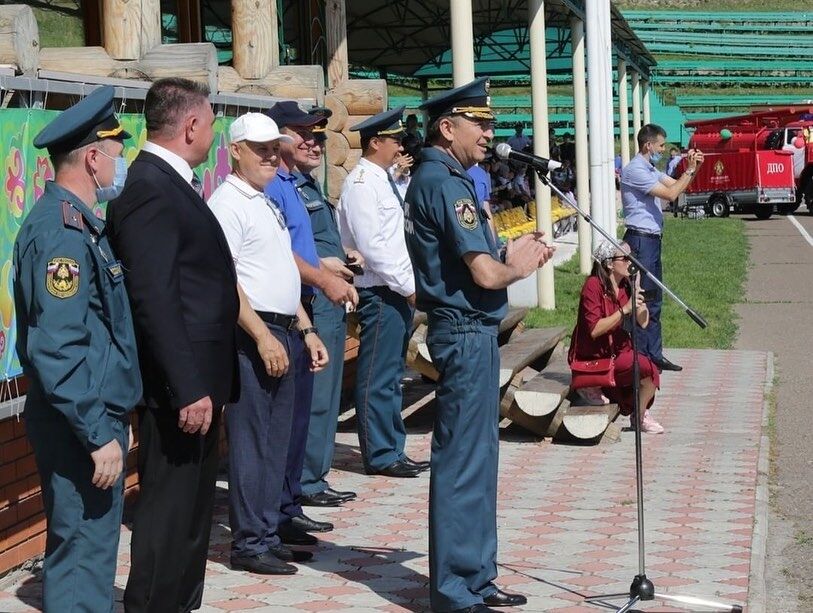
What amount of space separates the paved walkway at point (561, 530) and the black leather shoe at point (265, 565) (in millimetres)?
35

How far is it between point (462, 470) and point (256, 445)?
101cm

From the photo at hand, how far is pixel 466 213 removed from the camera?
16.9 ft

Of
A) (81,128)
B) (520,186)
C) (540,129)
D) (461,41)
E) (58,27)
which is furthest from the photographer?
(520,186)

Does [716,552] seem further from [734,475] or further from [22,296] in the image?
[22,296]

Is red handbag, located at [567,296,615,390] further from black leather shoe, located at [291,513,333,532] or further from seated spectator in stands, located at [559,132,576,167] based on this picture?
seated spectator in stands, located at [559,132,576,167]

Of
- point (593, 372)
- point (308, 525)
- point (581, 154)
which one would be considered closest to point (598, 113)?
point (581, 154)

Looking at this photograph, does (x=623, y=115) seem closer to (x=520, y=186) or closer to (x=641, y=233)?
(x=520, y=186)

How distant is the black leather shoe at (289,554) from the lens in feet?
20.0

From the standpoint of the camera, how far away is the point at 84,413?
12.9 ft

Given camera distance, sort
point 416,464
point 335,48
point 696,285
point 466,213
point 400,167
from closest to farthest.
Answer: point 466,213, point 416,464, point 400,167, point 335,48, point 696,285

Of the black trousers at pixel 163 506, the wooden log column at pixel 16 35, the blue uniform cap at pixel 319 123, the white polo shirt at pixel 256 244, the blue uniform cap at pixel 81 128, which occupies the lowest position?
the black trousers at pixel 163 506

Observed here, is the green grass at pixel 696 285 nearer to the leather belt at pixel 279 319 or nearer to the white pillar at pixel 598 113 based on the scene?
the white pillar at pixel 598 113

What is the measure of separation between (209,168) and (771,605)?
3.75 meters

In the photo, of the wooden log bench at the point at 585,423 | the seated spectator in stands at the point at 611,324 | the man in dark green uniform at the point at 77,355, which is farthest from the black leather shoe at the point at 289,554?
the seated spectator in stands at the point at 611,324
